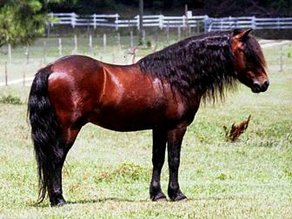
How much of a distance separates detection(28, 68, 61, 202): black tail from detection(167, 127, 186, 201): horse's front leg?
117 cm

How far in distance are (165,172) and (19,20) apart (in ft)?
41.9

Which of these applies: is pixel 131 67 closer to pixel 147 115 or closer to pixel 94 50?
pixel 147 115

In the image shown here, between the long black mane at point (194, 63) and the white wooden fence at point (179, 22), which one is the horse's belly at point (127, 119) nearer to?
the long black mane at point (194, 63)

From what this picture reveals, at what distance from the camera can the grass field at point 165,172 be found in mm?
7938

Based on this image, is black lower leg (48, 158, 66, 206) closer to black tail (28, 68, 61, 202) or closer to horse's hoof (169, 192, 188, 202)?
black tail (28, 68, 61, 202)

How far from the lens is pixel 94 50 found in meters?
41.2

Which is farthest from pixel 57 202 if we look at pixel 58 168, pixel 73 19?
pixel 73 19

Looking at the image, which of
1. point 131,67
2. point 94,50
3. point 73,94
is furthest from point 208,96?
point 94,50

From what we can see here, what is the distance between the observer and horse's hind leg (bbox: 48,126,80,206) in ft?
27.1

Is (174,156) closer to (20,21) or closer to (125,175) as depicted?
(125,175)

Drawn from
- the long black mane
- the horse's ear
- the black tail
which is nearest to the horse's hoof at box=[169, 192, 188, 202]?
the long black mane

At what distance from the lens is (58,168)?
27.2 feet

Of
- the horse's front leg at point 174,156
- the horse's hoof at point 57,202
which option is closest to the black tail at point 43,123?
the horse's hoof at point 57,202

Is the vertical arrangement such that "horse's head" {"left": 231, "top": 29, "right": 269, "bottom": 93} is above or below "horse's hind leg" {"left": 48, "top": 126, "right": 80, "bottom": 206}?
above
